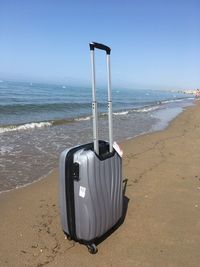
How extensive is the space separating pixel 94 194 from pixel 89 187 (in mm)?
115

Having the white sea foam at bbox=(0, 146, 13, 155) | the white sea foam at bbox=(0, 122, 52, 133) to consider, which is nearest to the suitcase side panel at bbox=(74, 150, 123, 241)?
the white sea foam at bbox=(0, 146, 13, 155)

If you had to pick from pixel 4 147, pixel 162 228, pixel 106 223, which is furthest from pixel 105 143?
pixel 4 147

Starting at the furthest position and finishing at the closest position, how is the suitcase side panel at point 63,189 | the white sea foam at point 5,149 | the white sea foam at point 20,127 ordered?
the white sea foam at point 20,127 < the white sea foam at point 5,149 < the suitcase side panel at point 63,189

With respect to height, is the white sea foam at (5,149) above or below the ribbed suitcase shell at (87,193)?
below

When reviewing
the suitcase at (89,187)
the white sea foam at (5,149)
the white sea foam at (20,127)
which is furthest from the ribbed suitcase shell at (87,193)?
the white sea foam at (20,127)

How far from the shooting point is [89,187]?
11.9 ft

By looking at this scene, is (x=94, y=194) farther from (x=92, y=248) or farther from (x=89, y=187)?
(x=92, y=248)

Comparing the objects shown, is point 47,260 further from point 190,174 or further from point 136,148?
point 136,148

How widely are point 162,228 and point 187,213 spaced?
59 centimetres

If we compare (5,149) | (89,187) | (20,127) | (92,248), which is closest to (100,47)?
Result: (89,187)

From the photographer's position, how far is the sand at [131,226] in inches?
144

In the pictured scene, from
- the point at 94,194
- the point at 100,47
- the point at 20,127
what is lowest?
the point at 20,127

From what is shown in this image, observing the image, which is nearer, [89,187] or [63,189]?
[89,187]

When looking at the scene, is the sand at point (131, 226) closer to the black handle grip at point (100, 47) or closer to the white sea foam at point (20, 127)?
the black handle grip at point (100, 47)
